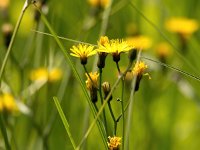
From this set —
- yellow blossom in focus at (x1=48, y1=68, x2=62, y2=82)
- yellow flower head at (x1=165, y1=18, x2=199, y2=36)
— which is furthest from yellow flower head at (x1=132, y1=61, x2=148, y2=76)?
yellow flower head at (x1=165, y1=18, x2=199, y2=36)

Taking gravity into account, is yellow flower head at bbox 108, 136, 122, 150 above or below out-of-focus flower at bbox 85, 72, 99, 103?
below

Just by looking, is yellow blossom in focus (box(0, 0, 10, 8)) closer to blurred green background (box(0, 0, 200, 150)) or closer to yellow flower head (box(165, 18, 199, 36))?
blurred green background (box(0, 0, 200, 150))

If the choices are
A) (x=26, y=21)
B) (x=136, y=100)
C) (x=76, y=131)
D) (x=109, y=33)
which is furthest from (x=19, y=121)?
(x=26, y=21)

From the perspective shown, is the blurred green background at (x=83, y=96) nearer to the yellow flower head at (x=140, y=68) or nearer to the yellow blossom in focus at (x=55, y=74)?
the yellow blossom in focus at (x=55, y=74)

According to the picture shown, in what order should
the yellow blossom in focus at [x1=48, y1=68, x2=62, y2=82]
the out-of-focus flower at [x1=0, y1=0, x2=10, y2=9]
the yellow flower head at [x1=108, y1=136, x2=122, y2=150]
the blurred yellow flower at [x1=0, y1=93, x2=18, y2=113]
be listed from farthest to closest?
the out-of-focus flower at [x1=0, y1=0, x2=10, y2=9] → the yellow blossom in focus at [x1=48, y1=68, x2=62, y2=82] → the blurred yellow flower at [x1=0, y1=93, x2=18, y2=113] → the yellow flower head at [x1=108, y1=136, x2=122, y2=150]

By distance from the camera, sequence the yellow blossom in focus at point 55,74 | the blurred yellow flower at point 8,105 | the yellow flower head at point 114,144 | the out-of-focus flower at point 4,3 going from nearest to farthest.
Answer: the yellow flower head at point 114,144 < the blurred yellow flower at point 8,105 < the yellow blossom in focus at point 55,74 < the out-of-focus flower at point 4,3

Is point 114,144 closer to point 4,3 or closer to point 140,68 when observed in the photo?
point 140,68

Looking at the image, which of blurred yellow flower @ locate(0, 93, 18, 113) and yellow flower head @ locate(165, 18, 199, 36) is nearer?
blurred yellow flower @ locate(0, 93, 18, 113)

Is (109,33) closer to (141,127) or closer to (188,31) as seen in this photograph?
(188,31)

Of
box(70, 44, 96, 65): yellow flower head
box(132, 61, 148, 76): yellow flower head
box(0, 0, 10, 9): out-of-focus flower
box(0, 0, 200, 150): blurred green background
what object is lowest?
box(0, 0, 200, 150): blurred green background

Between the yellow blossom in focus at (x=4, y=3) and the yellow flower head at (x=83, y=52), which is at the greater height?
the yellow blossom in focus at (x=4, y=3)

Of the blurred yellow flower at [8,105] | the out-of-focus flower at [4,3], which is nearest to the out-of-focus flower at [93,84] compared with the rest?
the blurred yellow flower at [8,105]
